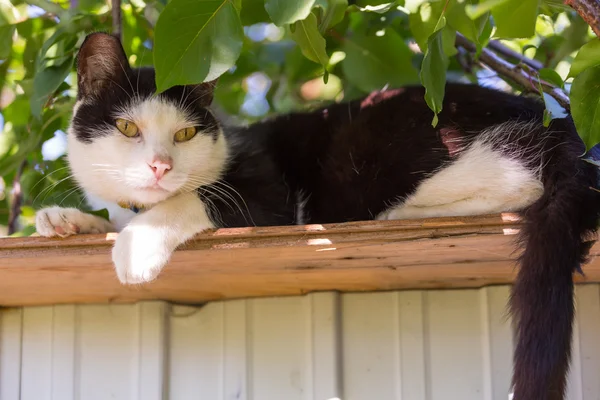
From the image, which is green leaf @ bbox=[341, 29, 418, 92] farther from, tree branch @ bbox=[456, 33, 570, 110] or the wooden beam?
the wooden beam

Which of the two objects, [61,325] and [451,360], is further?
[61,325]

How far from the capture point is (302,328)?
170cm

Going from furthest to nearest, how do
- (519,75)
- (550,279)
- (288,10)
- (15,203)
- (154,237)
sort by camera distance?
(15,203)
(519,75)
(154,237)
(550,279)
(288,10)

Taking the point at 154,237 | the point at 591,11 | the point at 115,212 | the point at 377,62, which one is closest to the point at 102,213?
the point at 115,212

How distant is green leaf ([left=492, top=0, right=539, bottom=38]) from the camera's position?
3.64 ft

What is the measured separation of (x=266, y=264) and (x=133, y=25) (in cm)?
98

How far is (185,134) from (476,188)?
26.0 inches

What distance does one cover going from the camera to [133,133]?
157 centimetres

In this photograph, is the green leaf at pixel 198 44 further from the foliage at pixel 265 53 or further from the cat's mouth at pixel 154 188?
the cat's mouth at pixel 154 188

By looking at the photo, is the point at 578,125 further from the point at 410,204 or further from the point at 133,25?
the point at 133,25

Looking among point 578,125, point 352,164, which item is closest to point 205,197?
point 352,164

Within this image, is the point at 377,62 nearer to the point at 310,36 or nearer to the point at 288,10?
the point at 310,36

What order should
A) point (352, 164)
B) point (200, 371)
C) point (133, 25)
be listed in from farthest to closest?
point (133, 25) < point (200, 371) < point (352, 164)

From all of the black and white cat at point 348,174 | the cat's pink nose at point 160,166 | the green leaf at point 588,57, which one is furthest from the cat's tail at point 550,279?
the cat's pink nose at point 160,166
